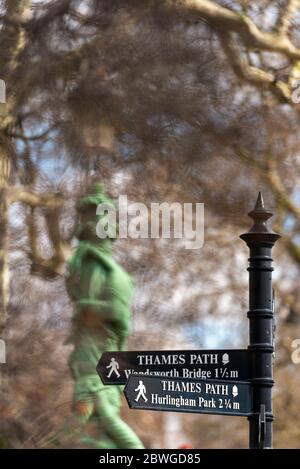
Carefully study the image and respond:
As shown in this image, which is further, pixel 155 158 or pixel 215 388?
pixel 155 158

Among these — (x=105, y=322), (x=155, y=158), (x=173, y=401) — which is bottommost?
(x=173, y=401)

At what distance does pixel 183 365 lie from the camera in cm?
193

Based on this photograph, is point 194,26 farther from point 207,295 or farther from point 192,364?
point 192,364

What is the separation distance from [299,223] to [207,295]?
16.9 inches

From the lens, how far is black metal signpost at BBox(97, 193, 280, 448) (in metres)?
1.89

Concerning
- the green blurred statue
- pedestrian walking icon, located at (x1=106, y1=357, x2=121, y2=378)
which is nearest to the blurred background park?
the green blurred statue

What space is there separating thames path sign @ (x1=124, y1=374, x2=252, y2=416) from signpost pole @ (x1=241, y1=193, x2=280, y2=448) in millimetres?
21

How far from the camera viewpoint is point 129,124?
16.1 ft

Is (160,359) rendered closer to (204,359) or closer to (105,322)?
(204,359)

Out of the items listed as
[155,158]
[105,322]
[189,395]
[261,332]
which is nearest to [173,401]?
[189,395]

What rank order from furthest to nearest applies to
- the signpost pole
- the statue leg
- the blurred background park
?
the blurred background park
the statue leg
the signpost pole

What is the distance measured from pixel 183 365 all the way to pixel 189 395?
0.05m

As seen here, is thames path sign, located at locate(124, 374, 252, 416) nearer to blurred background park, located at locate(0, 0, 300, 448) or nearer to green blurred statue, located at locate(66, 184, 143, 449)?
green blurred statue, located at locate(66, 184, 143, 449)

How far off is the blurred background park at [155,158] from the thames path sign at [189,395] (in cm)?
253
